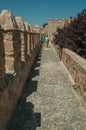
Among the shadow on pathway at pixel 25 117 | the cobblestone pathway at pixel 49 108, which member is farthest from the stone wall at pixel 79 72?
the shadow on pathway at pixel 25 117

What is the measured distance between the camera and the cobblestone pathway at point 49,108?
5363 millimetres

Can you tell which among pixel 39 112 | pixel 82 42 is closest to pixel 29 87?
pixel 39 112

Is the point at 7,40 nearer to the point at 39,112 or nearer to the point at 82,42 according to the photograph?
the point at 39,112

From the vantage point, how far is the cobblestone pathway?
17.6 feet

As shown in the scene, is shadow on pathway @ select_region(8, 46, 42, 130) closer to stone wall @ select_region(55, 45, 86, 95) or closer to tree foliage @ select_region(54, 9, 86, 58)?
stone wall @ select_region(55, 45, 86, 95)

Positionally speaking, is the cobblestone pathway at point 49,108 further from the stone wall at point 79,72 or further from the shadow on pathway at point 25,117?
the stone wall at point 79,72

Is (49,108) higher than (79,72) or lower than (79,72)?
lower

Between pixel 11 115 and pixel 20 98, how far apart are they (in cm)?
161

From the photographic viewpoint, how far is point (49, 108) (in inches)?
250

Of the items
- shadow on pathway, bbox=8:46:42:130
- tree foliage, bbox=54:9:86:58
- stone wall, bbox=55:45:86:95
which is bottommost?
shadow on pathway, bbox=8:46:42:130

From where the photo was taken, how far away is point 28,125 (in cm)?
533

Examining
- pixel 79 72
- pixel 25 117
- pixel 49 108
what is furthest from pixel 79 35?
pixel 25 117

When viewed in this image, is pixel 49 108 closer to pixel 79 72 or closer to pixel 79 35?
pixel 79 72

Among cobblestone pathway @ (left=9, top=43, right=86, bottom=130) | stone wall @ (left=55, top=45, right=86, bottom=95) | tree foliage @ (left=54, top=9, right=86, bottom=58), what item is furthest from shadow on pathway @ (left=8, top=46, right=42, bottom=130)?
tree foliage @ (left=54, top=9, right=86, bottom=58)
